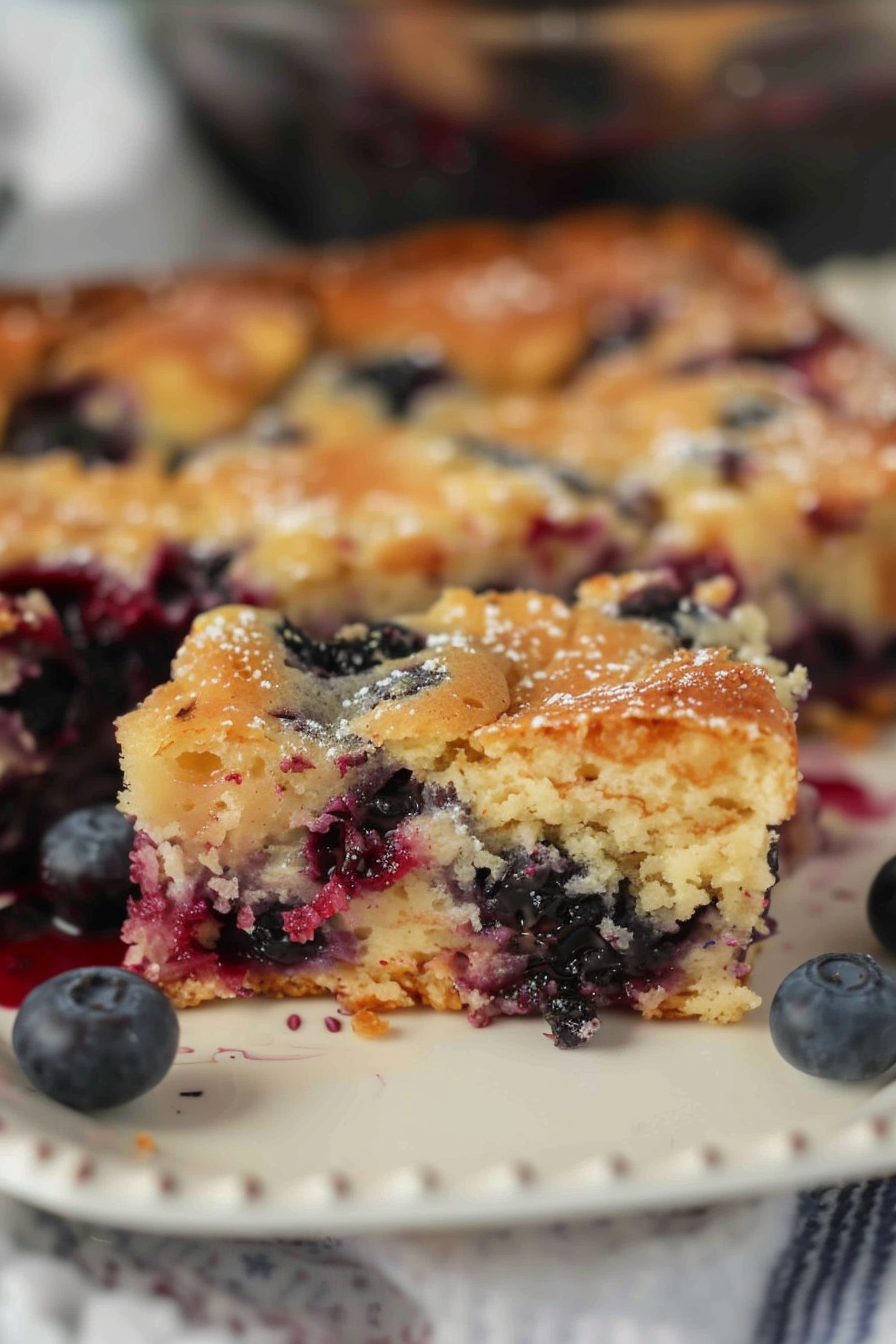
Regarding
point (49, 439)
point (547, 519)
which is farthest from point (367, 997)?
point (49, 439)

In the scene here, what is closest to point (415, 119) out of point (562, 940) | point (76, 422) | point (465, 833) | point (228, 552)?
point (76, 422)

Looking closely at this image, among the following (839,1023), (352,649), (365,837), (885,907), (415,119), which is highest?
(415,119)

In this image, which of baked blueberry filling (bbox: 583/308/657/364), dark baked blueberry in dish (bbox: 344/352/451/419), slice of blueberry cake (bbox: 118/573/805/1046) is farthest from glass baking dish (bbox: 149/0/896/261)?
slice of blueberry cake (bbox: 118/573/805/1046)

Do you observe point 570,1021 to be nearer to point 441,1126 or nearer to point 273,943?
point 441,1126

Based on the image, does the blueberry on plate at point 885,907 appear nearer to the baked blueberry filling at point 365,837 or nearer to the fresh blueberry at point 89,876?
the baked blueberry filling at point 365,837

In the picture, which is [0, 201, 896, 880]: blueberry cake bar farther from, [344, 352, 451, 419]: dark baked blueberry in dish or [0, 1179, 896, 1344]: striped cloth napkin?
[0, 1179, 896, 1344]: striped cloth napkin
